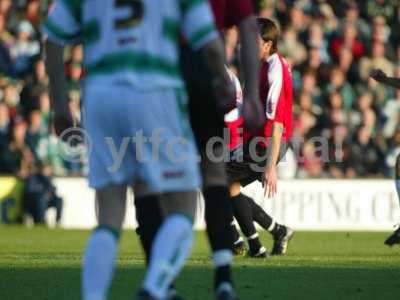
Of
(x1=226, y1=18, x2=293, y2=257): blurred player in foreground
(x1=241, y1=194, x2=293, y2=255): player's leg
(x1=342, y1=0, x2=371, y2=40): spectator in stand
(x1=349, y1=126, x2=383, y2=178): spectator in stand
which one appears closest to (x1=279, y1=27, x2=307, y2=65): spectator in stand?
(x1=342, y1=0, x2=371, y2=40): spectator in stand

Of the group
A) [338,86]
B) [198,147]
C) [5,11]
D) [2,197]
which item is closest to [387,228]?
[338,86]

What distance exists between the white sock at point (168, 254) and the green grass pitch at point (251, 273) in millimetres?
2436

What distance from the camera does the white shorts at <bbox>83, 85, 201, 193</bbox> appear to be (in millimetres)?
6711

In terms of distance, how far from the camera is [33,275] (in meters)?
11.1

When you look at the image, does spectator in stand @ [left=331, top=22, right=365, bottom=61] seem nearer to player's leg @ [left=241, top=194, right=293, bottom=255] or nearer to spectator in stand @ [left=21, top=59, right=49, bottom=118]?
spectator in stand @ [left=21, top=59, right=49, bottom=118]

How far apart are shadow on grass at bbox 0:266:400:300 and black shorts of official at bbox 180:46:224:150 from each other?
122cm

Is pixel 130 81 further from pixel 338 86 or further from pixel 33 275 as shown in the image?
pixel 338 86

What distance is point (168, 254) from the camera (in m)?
6.73

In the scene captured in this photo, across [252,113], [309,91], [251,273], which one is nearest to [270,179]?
[251,273]

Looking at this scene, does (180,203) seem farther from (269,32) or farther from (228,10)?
(269,32)

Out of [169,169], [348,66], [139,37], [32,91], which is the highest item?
[348,66]

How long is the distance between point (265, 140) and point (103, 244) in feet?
21.0

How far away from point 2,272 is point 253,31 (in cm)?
440

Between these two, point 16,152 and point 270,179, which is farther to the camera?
point 16,152
